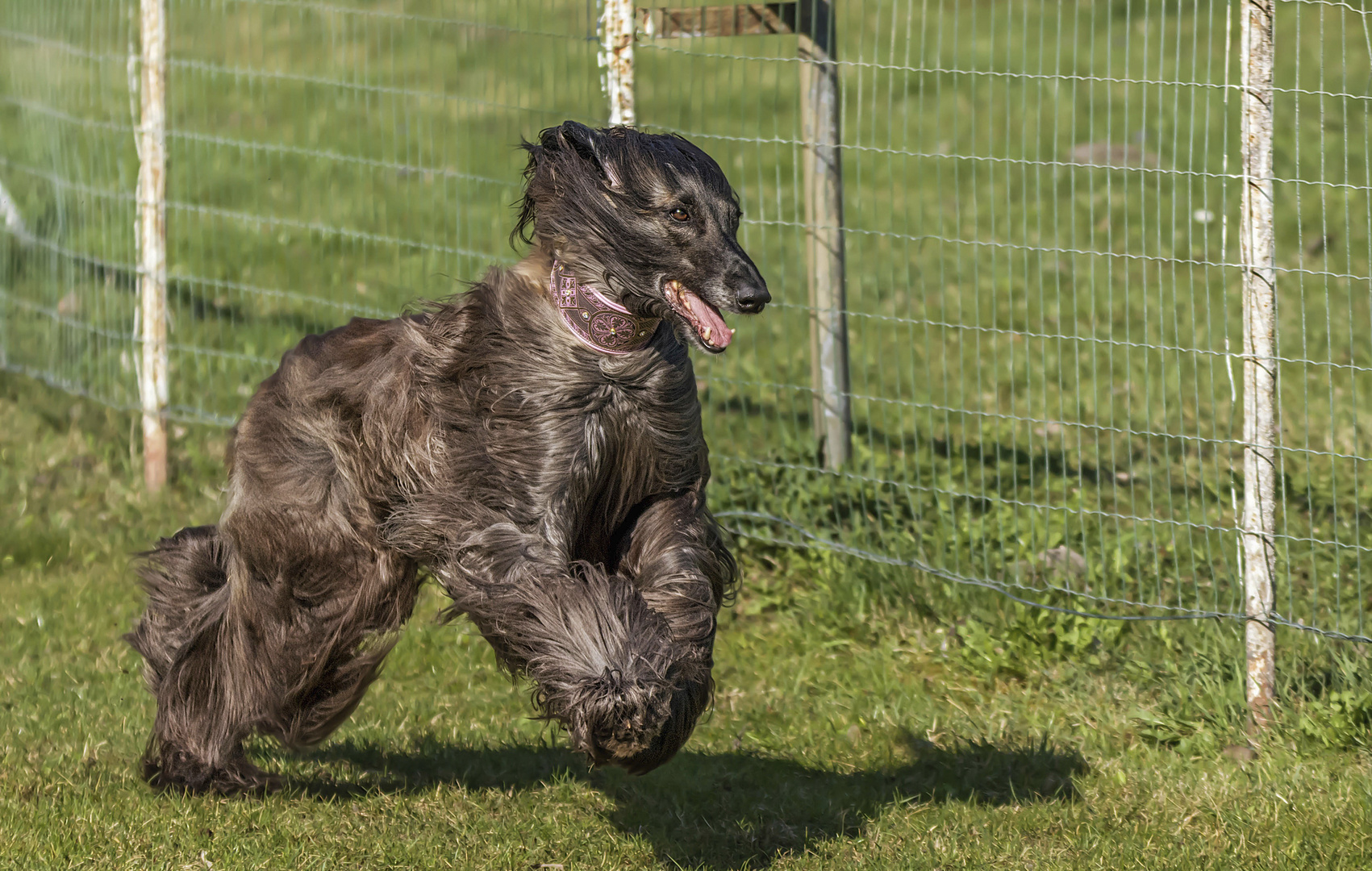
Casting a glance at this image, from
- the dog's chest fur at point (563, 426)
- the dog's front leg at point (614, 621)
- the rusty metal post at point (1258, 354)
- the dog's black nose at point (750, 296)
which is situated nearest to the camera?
the dog's front leg at point (614, 621)

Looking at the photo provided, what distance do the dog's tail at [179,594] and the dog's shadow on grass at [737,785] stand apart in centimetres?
59

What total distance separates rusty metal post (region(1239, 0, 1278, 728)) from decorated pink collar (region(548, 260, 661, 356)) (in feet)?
6.74

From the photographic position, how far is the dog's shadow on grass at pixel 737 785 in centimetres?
419

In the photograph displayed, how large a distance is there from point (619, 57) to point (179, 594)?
2.52 m

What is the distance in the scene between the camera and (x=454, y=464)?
11.5ft

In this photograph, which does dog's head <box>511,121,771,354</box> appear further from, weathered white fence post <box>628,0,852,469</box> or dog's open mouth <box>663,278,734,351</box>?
weathered white fence post <box>628,0,852,469</box>

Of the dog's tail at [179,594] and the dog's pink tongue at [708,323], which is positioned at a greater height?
the dog's pink tongue at [708,323]

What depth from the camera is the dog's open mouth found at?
329 cm

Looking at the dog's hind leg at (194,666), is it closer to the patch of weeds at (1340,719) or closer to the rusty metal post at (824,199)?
the rusty metal post at (824,199)

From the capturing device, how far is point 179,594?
13.9 feet

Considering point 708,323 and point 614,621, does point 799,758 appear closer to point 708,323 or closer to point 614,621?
point 614,621

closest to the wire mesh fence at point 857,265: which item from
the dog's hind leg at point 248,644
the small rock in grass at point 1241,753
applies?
the small rock in grass at point 1241,753

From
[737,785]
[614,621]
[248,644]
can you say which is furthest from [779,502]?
[614,621]

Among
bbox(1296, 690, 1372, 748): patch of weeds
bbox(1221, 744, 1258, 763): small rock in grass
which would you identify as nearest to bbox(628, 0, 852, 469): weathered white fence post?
bbox(1221, 744, 1258, 763): small rock in grass
